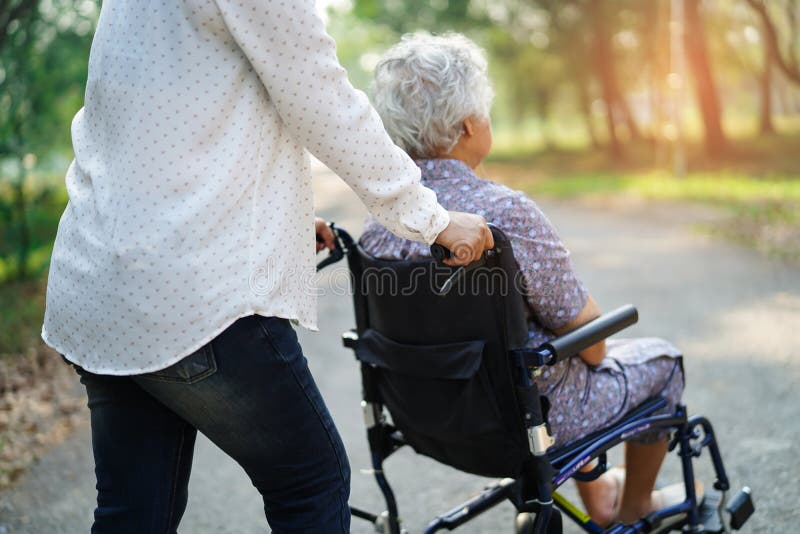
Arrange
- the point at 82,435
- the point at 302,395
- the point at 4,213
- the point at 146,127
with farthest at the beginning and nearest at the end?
the point at 4,213
the point at 82,435
the point at 302,395
the point at 146,127

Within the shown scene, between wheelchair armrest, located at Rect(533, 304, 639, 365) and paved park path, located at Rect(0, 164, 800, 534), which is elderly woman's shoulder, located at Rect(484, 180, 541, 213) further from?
paved park path, located at Rect(0, 164, 800, 534)

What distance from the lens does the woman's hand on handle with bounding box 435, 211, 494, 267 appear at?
1742 mm

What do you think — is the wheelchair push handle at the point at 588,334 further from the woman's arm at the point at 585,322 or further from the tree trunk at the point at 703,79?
the tree trunk at the point at 703,79

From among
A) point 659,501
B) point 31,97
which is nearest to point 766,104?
point 31,97

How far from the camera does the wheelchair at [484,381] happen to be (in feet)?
6.91

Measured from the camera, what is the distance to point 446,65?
220 centimetres

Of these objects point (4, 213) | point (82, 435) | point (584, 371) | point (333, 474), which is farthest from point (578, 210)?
point (333, 474)

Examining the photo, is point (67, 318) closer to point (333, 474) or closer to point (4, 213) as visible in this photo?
point (333, 474)

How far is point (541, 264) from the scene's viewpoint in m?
2.15

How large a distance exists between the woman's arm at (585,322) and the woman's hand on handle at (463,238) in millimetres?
555

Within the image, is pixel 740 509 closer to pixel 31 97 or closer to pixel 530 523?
pixel 530 523

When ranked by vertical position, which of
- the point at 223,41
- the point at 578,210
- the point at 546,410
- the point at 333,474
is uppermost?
the point at 223,41

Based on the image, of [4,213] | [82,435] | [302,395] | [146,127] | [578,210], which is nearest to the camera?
[146,127]

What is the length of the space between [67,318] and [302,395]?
46cm
